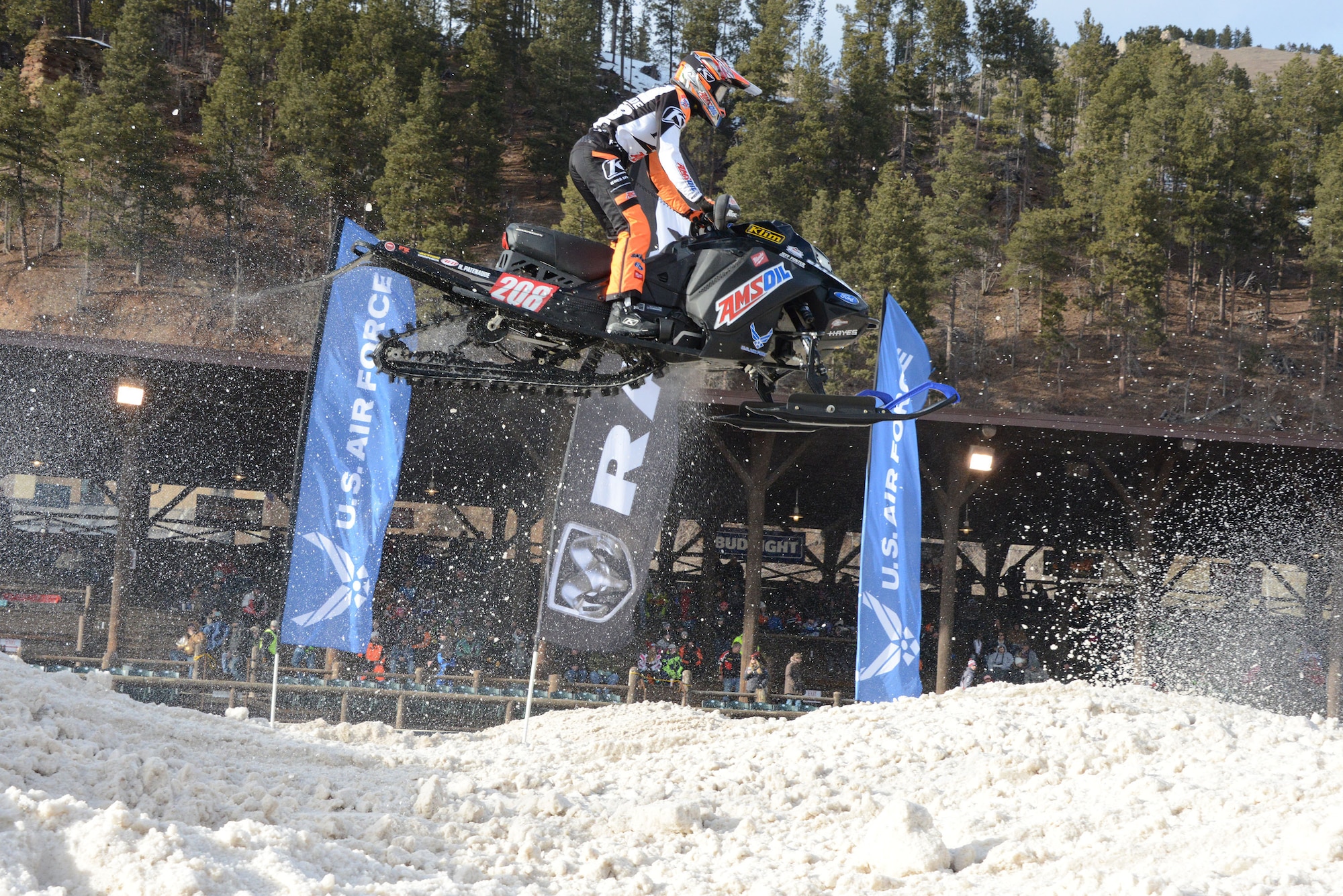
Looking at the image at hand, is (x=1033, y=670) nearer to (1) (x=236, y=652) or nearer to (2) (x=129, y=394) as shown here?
(1) (x=236, y=652)

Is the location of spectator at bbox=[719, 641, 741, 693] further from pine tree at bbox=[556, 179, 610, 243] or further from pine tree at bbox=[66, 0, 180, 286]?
pine tree at bbox=[66, 0, 180, 286]

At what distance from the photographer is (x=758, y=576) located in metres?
14.6

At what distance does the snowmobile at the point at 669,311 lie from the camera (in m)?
6.25

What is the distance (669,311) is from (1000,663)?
1041cm

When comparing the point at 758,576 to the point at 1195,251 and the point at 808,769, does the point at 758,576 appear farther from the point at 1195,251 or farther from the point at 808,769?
the point at 1195,251

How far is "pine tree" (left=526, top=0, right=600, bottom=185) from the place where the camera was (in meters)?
37.4

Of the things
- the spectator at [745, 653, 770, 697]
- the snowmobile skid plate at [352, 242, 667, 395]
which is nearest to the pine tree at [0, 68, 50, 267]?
the spectator at [745, 653, 770, 697]

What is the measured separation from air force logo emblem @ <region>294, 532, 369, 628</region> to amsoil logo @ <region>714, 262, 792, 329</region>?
491cm

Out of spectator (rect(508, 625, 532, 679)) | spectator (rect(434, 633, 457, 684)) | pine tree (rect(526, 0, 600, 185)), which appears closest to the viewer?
spectator (rect(434, 633, 457, 684))

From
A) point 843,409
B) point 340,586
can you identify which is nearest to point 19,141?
point 340,586

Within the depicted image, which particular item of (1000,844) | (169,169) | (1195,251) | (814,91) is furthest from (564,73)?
(1000,844)

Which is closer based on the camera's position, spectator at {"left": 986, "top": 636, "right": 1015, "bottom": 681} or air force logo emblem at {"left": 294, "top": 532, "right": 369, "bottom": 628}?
air force logo emblem at {"left": 294, "top": 532, "right": 369, "bottom": 628}

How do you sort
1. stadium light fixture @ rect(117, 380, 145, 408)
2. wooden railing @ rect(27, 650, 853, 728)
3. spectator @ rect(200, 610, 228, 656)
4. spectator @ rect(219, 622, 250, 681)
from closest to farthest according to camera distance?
wooden railing @ rect(27, 650, 853, 728), stadium light fixture @ rect(117, 380, 145, 408), spectator @ rect(219, 622, 250, 681), spectator @ rect(200, 610, 228, 656)

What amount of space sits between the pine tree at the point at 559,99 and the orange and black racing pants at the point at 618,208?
1239 inches
